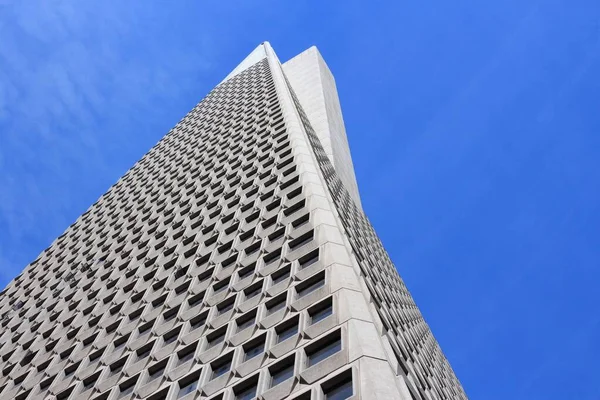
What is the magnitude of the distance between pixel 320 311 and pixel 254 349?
92.9 inches

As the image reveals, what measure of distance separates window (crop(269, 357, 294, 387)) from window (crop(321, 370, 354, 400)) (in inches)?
77.0

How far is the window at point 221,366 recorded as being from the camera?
75.0ft

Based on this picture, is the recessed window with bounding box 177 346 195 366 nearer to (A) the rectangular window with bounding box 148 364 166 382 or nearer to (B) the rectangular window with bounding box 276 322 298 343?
(A) the rectangular window with bounding box 148 364 166 382

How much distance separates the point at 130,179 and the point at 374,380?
5355 centimetres

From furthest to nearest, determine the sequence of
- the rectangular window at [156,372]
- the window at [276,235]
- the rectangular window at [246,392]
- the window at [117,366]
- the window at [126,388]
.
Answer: the window at [276,235], the window at [117,366], the window at [126,388], the rectangular window at [156,372], the rectangular window at [246,392]

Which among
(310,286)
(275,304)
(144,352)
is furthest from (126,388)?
(310,286)

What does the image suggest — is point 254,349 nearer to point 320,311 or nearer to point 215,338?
point 320,311

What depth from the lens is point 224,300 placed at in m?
27.2

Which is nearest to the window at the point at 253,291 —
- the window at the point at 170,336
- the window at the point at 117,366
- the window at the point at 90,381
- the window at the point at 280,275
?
the window at the point at 280,275

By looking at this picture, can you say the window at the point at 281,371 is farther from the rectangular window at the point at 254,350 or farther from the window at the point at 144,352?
the window at the point at 144,352

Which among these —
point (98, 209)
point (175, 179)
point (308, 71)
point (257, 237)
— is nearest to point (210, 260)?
point (257, 237)

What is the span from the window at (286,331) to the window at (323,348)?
155cm

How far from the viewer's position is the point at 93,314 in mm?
34344

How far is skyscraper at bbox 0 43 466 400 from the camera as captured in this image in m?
21.0
